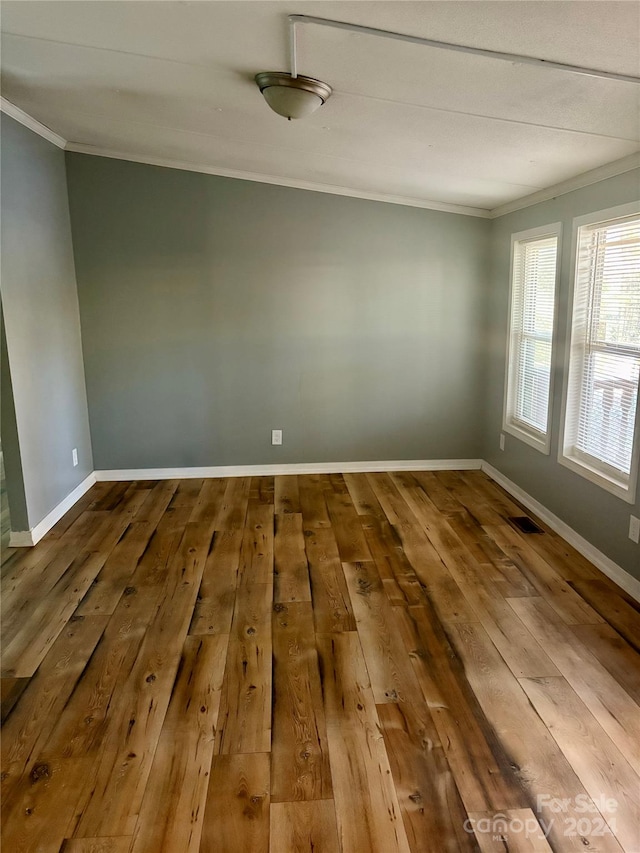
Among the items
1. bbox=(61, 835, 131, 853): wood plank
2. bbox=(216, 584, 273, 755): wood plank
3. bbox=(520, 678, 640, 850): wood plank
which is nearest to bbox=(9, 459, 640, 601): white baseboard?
bbox=(520, 678, 640, 850): wood plank

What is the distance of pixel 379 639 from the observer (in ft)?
8.16

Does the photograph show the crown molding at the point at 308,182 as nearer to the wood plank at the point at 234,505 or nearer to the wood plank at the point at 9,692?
the wood plank at the point at 234,505

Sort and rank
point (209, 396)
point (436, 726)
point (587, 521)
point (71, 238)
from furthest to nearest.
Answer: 1. point (209, 396)
2. point (71, 238)
3. point (587, 521)
4. point (436, 726)

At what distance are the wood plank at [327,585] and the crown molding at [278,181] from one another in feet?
8.73

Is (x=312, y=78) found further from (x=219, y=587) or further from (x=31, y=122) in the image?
(x=219, y=587)

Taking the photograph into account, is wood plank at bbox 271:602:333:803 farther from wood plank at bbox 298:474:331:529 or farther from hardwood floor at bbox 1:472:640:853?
wood plank at bbox 298:474:331:529

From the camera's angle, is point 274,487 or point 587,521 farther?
point 274,487

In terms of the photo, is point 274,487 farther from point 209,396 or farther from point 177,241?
point 177,241

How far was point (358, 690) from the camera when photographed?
2.17m

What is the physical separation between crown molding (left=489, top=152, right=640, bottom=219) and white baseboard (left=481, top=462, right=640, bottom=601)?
6.71 feet

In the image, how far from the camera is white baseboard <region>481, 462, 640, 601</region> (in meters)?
2.87

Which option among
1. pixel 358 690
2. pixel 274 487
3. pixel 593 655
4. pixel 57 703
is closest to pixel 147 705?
pixel 57 703

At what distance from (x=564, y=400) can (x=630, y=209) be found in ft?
3.83

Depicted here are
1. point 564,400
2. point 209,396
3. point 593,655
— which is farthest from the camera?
point 209,396
